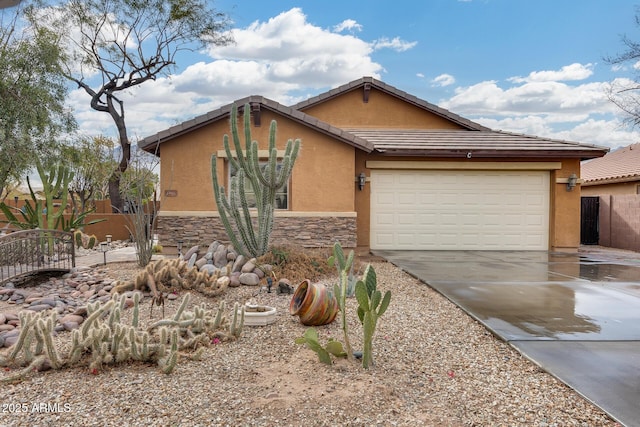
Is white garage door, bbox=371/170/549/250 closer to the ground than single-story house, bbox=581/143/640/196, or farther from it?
closer to the ground

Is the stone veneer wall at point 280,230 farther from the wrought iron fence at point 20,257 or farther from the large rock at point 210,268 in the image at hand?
the large rock at point 210,268

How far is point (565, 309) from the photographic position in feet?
19.6

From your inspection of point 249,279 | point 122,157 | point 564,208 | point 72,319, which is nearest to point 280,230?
point 249,279

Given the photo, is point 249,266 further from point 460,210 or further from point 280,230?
point 460,210

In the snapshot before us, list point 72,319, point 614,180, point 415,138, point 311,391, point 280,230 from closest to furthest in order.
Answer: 1. point 311,391
2. point 72,319
3. point 280,230
4. point 415,138
5. point 614,180

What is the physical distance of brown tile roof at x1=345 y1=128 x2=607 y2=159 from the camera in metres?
12.3

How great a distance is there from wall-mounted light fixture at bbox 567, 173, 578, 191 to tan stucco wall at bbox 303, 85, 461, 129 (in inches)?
Answer: 181

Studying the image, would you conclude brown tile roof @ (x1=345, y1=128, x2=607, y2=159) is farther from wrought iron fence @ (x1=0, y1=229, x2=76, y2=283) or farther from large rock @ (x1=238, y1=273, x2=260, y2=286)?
wrought iron fence @ (x1=0, y1=229, x2=76, y2=283)

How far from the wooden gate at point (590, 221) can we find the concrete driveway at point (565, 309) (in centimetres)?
637

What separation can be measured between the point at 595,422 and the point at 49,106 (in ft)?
52.6

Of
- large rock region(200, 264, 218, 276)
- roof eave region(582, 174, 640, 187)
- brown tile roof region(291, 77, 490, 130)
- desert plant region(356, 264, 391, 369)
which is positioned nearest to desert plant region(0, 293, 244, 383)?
desert plant region(356, 264, 391, 369)

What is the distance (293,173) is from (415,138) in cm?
430

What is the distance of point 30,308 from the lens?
6.64 meters

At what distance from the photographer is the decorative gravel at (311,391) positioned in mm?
3173
